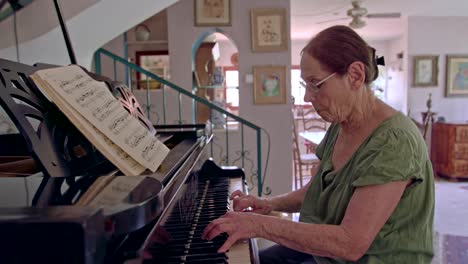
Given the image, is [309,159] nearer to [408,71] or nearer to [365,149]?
[408,71]

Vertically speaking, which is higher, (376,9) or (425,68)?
(376,9)

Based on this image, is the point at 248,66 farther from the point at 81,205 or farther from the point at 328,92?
the point at 81,205

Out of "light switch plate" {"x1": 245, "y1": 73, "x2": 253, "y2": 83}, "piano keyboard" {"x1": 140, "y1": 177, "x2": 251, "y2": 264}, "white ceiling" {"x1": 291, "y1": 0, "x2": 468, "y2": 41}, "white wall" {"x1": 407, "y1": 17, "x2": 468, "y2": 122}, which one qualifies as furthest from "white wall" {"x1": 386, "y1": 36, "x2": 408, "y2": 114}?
"piano keyboard" {"x1": 140, "y1": 177, "x2": 251, "y2": 264}

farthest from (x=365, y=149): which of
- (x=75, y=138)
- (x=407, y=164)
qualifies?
(x=75, y=138)

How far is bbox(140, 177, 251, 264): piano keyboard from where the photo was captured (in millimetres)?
811

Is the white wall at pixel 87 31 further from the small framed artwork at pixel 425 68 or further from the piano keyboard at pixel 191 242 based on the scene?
the small framed artwork at pixel 425 68

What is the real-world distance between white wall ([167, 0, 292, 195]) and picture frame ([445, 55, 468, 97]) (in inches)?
138

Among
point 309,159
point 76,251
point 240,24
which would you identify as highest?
point 240,24

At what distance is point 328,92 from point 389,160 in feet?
0.89

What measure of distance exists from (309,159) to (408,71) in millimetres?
2556

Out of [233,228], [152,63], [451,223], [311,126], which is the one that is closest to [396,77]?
[311,126]

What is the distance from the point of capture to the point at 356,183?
39.3 inches

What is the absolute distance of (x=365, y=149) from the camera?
1.07 metres

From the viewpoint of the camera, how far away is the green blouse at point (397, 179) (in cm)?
100
